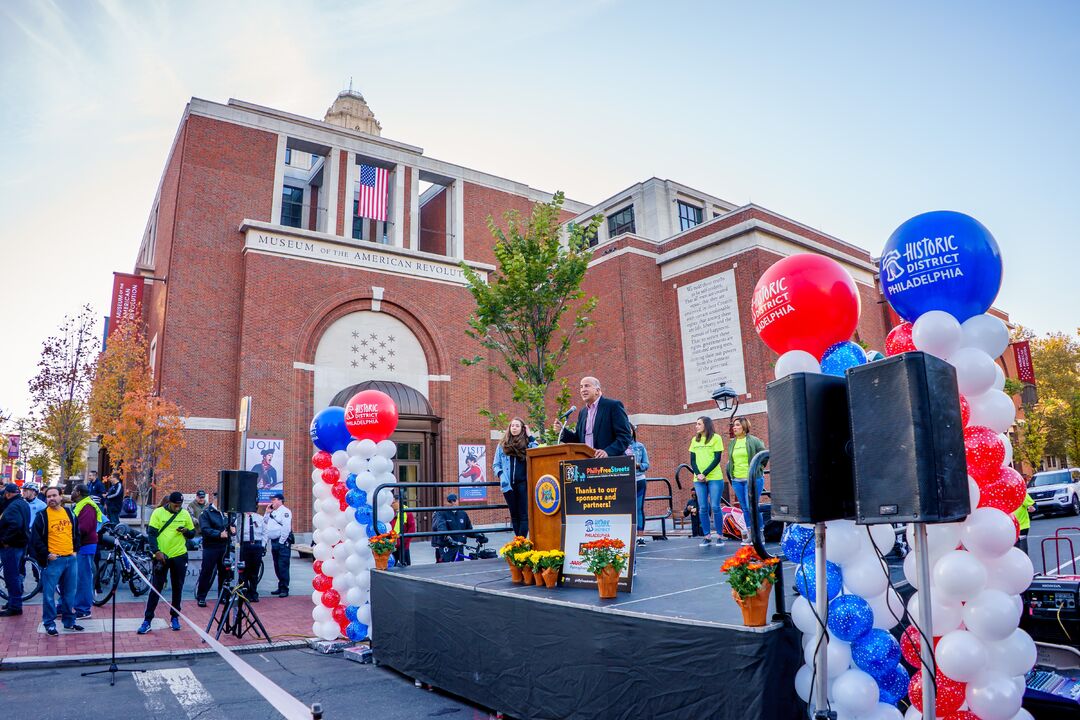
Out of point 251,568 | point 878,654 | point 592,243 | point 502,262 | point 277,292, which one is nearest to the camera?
point 878,654

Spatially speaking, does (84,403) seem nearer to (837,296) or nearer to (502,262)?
(502,262)

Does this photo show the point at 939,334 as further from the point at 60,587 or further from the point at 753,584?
the point at 60,587

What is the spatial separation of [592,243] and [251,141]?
15.8 meters

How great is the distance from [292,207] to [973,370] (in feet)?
102

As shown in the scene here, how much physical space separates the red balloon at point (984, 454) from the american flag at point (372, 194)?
24345mm

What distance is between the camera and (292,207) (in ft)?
101

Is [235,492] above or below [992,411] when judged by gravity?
below

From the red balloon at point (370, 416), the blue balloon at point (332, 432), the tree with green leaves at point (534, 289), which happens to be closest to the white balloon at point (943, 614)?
the red balloon at point (370, 416)

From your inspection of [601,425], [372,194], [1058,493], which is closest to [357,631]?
[601,425]

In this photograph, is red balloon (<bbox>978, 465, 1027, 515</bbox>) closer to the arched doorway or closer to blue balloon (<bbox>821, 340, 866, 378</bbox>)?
blue balloon (<bbox>821, 340, 866, 378</bbox>)

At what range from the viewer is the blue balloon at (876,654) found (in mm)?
3527

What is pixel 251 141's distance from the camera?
24.5 m

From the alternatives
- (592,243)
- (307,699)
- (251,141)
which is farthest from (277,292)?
(307,699)

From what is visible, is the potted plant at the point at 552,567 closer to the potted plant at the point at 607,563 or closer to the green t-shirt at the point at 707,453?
the potted plant at the point at 607,563
